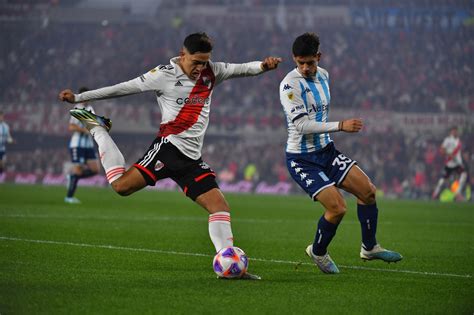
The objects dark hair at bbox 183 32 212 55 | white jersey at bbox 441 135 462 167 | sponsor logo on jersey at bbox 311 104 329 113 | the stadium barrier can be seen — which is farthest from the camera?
the stadium barrier

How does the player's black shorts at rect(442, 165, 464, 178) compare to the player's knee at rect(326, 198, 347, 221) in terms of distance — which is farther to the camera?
the player's black shorts at rect(442, 165, 464, 178)

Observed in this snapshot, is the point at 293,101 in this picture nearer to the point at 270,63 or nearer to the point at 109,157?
the point at 270,63

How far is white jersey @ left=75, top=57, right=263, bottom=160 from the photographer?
8703mm

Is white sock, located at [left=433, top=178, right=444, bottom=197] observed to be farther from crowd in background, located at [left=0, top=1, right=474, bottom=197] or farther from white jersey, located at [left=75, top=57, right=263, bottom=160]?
white jersey, located at [left=75, top=57, right=263, bottom=160]

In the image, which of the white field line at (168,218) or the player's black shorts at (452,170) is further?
the player's black shorts at (452,170)

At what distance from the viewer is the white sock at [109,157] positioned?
356 inches

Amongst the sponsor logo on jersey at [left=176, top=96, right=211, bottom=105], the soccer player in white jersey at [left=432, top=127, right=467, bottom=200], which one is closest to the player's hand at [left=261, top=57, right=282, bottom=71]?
the sponsor logo on jersey at [left=176, top=96, right=211, bottom=105]

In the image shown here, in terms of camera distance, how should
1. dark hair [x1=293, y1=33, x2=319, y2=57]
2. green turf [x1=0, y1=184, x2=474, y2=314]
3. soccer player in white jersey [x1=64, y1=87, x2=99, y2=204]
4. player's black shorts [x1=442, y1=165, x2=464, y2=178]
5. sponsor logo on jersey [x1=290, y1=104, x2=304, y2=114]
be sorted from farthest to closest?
player's black shorts [x1=442, y1=165, x2=464, y2=178]
soccer player in white jersey [x1=64, y1=87, x2=99, y2=204]
sponsor logo on jersey [x1=290, y1=104, x2=304, y2=114]
dark hair [x1=293, y1=33, x2=319, y2=57]
green turf [x1=0, y1=184, x2=474, y2=314]

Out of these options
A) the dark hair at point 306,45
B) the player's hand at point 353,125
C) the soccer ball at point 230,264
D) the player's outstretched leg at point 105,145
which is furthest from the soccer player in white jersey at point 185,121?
the player's hand at point 353,125

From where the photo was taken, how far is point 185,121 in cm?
880

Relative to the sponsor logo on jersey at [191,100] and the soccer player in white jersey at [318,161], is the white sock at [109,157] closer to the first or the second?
the sponsor logo on jersey at [191,100]

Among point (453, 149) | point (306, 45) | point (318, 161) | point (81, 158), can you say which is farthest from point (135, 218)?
point (453, 149)

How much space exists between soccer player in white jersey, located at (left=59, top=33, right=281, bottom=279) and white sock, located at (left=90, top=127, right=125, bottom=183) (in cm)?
8

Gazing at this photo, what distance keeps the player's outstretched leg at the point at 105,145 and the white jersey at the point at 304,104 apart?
174 centimetres
